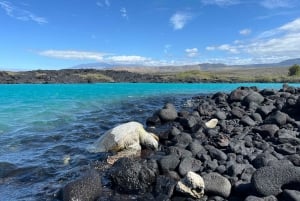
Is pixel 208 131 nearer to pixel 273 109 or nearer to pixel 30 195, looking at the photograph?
pixel 273 109

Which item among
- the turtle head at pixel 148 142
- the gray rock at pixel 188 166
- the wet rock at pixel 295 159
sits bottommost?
the turtle head at pixel 148 142

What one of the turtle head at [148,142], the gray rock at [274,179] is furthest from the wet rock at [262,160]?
the turtle head at [148,142]

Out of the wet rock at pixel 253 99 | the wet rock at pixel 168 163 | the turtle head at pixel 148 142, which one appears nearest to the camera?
the wet rock at pixel 168 163

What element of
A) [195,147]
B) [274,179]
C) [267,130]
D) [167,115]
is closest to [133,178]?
[195,147]

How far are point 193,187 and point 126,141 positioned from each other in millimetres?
6572

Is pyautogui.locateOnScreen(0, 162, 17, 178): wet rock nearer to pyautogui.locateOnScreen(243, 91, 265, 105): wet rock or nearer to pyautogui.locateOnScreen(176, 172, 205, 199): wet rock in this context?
pyautogui.locateOnScreen(176, 172, 205, 199): wet rock

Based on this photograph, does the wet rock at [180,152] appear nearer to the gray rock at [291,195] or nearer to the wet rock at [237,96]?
the gray rock at [291,195]

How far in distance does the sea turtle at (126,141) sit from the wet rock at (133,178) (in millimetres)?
4189

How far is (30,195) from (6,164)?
13.6 feet

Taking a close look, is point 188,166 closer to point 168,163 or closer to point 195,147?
point 168,163

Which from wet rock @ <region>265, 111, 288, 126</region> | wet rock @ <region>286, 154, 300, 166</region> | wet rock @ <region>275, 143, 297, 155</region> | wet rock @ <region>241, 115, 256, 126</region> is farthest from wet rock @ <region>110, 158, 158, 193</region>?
wet rock @ <region>241, 115, 256, 126</region>

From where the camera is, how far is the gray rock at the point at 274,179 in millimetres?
9414

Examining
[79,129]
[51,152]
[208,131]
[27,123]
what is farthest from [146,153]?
[27,123]

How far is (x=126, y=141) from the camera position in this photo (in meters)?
16.5
